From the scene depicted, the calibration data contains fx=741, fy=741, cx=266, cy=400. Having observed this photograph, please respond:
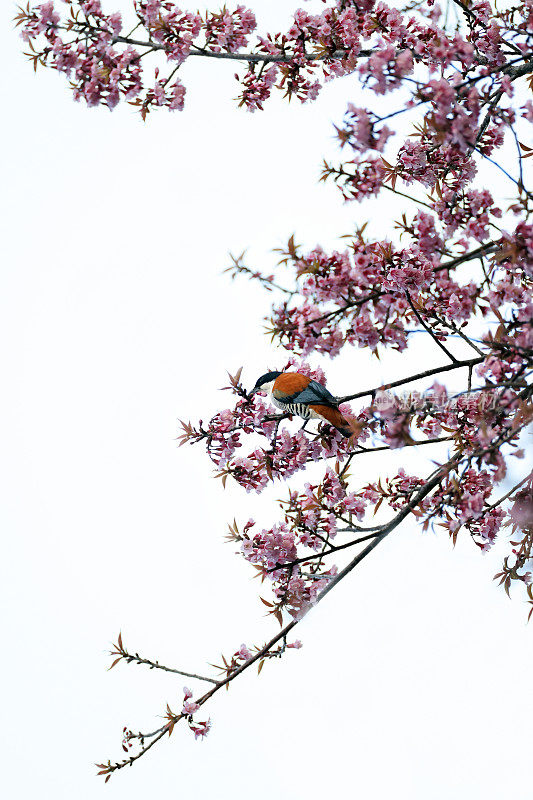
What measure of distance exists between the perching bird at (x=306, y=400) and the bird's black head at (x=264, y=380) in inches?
2.5

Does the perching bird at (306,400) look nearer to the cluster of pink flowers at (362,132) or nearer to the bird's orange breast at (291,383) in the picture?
the bird's orange breast at (291,383)

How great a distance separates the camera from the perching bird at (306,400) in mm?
2936

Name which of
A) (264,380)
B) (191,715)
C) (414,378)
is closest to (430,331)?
(414,378)

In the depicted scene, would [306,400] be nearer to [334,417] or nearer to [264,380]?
[334,417]

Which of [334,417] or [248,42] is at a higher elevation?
[248,42]

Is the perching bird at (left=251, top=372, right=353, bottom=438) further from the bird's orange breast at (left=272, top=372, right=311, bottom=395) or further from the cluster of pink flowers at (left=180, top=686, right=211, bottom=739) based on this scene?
the cluster of pink flowers at (left=180, top=686, right=211, bottom=739)

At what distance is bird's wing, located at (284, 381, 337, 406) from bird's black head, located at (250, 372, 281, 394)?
18 centimetres

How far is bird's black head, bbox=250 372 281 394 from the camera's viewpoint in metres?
3.12

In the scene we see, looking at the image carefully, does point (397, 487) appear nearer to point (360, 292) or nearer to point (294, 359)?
point (294, 359)

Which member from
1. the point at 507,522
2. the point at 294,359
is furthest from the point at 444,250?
the point at 507,522

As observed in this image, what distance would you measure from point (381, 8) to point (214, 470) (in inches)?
84.4

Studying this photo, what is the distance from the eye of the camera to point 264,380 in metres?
3.13

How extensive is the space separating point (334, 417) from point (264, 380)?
36 centimetres

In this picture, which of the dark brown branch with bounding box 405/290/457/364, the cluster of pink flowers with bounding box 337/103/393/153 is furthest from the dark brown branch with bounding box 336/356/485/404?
the cluster of pink flowers with bounding box 337/103/393/153
